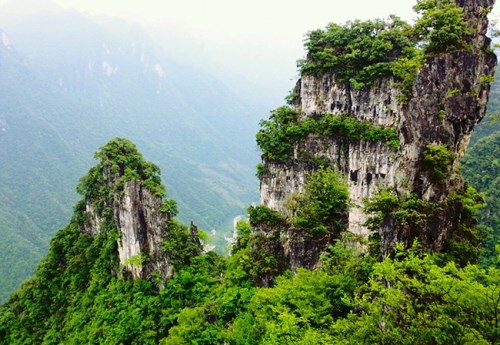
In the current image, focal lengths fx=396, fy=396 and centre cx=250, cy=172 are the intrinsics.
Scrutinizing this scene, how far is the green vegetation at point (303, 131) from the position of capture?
24.7 m

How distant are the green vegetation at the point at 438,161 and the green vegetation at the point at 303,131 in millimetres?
6063

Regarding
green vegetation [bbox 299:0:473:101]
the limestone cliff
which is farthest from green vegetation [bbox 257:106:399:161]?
the limestone cliff

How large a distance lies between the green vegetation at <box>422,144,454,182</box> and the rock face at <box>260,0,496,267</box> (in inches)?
9.5

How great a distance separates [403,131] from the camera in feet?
63.0

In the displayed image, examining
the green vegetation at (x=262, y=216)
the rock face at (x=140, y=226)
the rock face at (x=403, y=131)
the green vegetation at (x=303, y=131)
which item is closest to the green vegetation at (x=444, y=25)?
the rock face at (x=403, y=131)

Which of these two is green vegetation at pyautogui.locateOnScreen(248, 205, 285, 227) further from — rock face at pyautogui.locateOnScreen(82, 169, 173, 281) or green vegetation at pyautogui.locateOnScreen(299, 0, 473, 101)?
green vegetation at pyautogui.locateOnScreen(299, 0, 473, 101)

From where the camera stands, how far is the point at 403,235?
16.0m

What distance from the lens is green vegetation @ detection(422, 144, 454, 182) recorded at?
56.3 feet

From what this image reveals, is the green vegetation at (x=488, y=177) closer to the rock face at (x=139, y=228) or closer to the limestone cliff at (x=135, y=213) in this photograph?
the limestone cliff at (x=135, y=213)

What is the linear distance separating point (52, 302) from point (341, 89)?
32483 millimetres

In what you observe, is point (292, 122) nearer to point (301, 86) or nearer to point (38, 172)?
point (301, 86)

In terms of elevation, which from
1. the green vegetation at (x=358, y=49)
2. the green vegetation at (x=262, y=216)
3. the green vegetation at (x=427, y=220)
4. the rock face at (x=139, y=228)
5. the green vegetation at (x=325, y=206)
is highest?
the green vegetation at (x=358, y=49)

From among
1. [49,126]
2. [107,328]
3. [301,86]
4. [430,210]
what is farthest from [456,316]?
[49,126]

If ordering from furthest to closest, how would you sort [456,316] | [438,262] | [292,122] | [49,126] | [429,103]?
[49,126]
[292,122]
[429,103]
[438,262]
[456,316]
